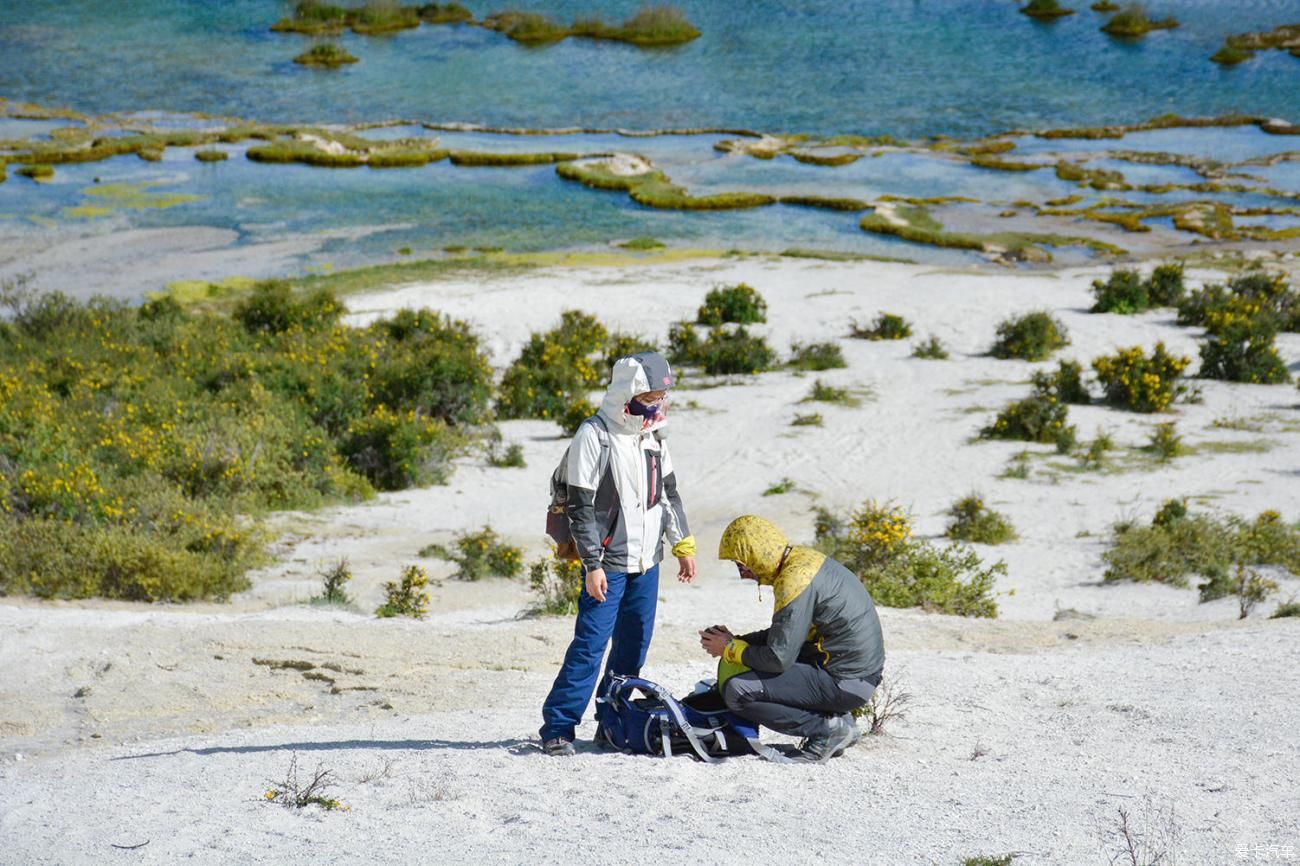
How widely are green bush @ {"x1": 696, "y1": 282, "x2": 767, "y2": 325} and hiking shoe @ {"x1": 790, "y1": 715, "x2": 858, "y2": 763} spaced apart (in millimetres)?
15484

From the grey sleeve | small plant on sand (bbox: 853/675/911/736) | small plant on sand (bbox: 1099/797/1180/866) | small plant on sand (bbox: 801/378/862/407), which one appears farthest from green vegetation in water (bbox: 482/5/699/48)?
small plant on sand (bbox: 1099/797/1180/866)

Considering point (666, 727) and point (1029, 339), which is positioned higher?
point (1029, 339)

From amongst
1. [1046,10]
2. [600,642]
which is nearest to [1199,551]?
[600,642]

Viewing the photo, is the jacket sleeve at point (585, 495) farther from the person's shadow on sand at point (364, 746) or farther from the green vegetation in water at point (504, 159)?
the green vegetation in water at point (504, 159)

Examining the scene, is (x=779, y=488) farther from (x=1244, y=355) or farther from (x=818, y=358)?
(x=1244, y=355)

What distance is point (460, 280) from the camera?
25781mm

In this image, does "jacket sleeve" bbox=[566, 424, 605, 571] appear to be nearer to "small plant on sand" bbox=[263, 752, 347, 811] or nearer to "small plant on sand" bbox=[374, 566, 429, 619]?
"small plant on sand" bbox=[263, 752, 347, 811]

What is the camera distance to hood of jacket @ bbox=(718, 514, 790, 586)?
18.9 feet

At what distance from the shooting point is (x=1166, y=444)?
49.0 ft

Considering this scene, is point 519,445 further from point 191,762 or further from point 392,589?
point 191,762

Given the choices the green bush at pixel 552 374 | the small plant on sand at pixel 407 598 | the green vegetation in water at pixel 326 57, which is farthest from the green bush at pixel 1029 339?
the green vegetation in water at pixel 326 57

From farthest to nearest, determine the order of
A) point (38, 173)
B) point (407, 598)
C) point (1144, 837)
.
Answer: point (38, 173) → point (407, 598) → point (1144, 837)

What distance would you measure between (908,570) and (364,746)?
18.4 ft

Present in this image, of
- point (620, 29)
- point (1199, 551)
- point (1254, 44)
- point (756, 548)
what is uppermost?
point (620, 29)
